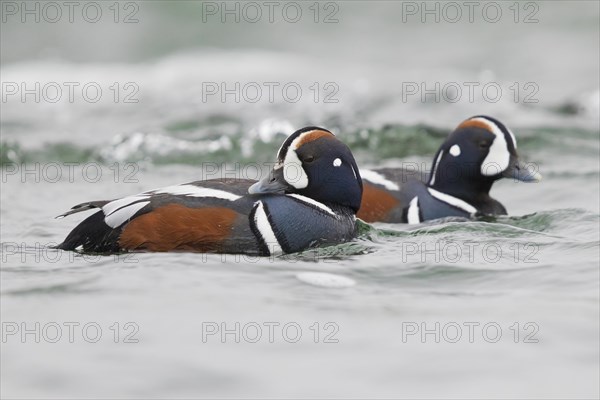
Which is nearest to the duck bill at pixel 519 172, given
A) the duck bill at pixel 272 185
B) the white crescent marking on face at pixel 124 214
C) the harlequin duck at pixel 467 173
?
the harlequin duck at pixel 467 173

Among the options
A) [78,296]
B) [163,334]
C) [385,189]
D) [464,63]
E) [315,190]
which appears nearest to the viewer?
[163,334]

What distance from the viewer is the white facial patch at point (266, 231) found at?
300 inches

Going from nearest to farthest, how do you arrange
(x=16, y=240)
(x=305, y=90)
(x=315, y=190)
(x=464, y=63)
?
(x=315, y=190) < (x=16, y=240) < (x=305, y=90) < (x=464, y=63)

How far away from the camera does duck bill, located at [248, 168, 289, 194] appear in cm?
778

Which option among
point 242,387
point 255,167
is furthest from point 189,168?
point 242,387

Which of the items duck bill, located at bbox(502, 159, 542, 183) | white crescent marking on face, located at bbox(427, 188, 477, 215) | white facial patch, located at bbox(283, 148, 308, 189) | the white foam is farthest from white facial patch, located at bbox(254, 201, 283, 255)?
duck bill, located at bbox(502, 159, 542, 183)

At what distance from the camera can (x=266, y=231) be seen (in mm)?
7645

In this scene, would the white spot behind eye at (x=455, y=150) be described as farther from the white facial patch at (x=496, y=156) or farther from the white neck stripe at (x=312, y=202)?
the white neck stripe at (x=312, y=202)

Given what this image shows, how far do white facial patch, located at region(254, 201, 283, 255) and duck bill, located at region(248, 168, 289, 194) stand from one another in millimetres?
157

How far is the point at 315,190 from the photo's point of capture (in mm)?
8211

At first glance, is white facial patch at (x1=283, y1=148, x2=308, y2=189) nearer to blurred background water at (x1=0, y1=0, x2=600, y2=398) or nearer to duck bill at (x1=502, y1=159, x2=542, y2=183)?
blurred background water at (x1=0, y1=0, x2=600, y2=398)

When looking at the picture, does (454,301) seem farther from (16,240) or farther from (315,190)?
(16,240)

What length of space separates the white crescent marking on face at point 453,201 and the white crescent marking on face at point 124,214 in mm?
3083

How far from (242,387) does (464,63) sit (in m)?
15.2
